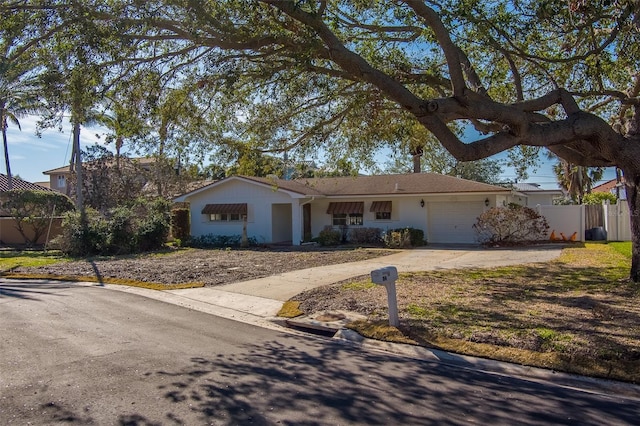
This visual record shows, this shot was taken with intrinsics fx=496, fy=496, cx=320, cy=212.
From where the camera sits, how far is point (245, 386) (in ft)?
17.3

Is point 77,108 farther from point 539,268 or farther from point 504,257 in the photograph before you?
point 504,257

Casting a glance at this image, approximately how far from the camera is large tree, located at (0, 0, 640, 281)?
857 cm

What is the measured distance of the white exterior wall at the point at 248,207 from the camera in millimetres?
26220

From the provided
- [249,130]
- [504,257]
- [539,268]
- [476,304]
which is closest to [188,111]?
[249,130]

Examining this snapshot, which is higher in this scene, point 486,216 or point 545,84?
point 545,84

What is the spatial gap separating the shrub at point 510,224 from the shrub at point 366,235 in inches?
185

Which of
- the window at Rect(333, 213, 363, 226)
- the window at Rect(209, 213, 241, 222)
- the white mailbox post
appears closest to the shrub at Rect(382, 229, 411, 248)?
the window at Rect(333, 213, 363, 226)

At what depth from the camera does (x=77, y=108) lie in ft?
33.1

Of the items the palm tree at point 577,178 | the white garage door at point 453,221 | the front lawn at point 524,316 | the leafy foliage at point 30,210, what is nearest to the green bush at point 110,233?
the leafy foliage at point 30,210

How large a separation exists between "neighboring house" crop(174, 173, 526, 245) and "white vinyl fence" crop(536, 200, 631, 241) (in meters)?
2.27

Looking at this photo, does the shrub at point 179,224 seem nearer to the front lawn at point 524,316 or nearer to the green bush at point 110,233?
the green bush at point 110,233

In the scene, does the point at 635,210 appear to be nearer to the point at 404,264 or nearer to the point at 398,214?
the point at 404,264

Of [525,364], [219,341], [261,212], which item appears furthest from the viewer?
[261,212]

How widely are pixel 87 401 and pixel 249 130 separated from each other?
1004 cm
